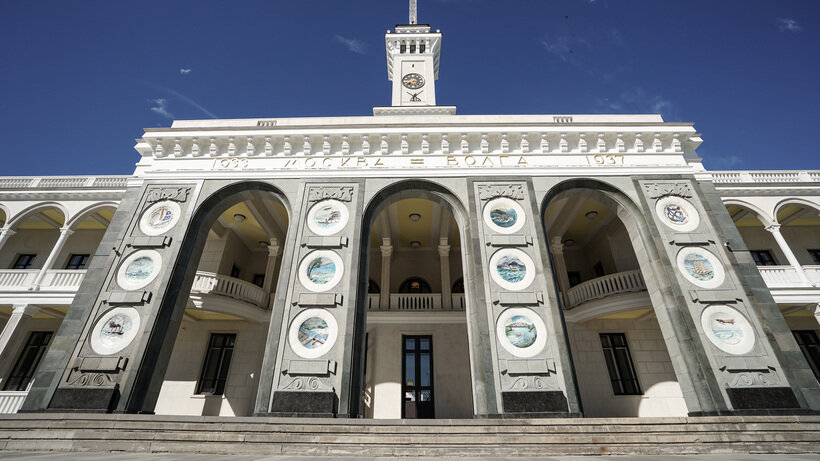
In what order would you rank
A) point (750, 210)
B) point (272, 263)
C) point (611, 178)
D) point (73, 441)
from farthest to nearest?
point (272, 263) < point (750, 210) < point (611, 178) < point (73, 441)

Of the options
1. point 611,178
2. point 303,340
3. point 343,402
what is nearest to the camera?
point 343,402

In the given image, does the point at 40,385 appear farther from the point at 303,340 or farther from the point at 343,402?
the point at 343,402

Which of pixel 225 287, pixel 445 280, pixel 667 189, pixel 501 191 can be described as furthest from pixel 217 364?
pixel 667 189

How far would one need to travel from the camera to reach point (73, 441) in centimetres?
760

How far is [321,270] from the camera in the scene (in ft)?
37.8

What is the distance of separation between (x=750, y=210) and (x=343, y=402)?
63.0 feet

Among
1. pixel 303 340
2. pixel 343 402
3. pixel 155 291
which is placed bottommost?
pixel 343 402

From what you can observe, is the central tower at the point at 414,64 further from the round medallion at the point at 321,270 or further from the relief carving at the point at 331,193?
the round medallion at the point at 321,270

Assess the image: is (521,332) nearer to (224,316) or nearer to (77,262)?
(224,316)

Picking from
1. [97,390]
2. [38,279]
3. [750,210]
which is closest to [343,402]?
[97,390]

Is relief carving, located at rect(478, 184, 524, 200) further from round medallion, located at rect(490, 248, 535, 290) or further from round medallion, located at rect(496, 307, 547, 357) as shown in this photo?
round medallion, located at rect(496, 307, 547, 357)

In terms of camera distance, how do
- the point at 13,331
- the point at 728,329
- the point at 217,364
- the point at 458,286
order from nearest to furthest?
1. the point at 728,329
2. the point at 13,331
3. the point at 217,364
4. the point at 458,286

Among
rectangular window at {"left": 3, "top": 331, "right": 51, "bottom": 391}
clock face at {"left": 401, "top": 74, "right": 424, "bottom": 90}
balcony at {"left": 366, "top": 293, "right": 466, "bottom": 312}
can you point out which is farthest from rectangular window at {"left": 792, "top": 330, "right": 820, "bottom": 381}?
rectangular window at {"left": 3, "top": 331, "right": 51, "bottom": 391}

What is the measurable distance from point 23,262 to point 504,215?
23.9 metres
